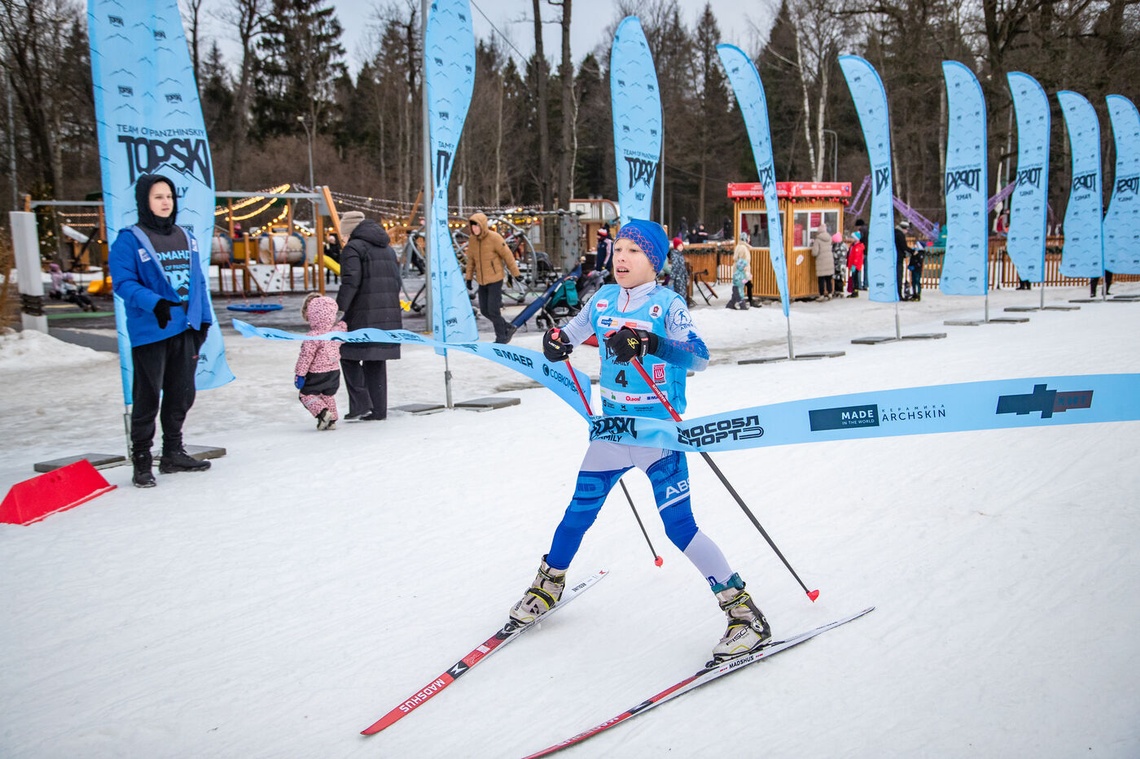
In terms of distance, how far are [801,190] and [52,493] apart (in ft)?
57.5

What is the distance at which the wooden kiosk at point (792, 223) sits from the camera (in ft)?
66.5

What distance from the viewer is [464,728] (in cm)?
307

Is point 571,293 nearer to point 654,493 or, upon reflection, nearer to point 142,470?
point 142,470

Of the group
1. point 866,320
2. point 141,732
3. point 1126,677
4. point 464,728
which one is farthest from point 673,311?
point 866,320

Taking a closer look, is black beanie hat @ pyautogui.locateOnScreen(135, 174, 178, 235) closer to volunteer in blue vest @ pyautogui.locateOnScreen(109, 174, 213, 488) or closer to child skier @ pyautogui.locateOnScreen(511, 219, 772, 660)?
volunteer in blue vest @ pyautogui.locateOnScreen(109, 174, 213, 488)

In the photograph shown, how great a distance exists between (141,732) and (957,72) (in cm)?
1395

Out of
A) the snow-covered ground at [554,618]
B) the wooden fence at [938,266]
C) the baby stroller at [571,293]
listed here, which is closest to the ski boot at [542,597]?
the snow-covered ground at [554,618]

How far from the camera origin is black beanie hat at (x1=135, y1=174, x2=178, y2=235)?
19.0 feet

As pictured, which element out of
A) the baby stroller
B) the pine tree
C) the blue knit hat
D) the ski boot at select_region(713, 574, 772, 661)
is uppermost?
the pine tree

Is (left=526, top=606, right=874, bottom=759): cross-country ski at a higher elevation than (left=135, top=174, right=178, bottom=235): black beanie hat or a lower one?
lower

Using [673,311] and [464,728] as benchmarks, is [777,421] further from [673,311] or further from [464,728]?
[464,728]

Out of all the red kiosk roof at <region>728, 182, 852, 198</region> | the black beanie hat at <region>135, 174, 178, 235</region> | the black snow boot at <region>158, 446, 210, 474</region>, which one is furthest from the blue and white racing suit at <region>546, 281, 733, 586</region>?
the red kiosk roof at <region>728, 182, 852, 198</region>

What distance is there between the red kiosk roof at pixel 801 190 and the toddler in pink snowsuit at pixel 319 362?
46.0 ft

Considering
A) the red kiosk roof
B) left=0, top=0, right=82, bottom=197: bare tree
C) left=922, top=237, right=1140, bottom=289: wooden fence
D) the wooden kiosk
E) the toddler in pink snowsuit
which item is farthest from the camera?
left=0, top=0, right=82, bottom=197: bare tree
